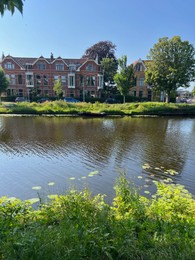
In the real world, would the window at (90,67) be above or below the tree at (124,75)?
above

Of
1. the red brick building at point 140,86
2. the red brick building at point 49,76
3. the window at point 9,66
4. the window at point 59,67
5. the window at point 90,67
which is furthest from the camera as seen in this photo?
the red brick building at point 140,86

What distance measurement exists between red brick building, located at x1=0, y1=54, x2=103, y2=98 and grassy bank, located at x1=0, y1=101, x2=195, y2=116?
1573 centimetres

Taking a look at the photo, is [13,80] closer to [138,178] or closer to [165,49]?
[165,49]

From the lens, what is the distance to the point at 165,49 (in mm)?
31562

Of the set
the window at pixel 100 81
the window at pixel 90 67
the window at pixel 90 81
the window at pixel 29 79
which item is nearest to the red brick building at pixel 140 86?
the window at pixel 100 81

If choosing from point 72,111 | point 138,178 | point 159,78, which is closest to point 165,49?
point 159,78

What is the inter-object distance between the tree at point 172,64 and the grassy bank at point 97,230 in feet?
101

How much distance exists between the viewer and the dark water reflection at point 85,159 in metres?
5.97

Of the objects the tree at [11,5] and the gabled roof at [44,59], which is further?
the gabled roof at [44,59]

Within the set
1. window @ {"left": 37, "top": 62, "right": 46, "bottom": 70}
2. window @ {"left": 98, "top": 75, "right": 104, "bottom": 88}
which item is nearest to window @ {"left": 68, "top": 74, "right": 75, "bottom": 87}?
window @ {"left": 98, "top": 75, "right": 104, "bottom": 88}

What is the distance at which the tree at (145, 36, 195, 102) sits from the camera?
30766 mm

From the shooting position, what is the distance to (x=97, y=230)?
9.59ft

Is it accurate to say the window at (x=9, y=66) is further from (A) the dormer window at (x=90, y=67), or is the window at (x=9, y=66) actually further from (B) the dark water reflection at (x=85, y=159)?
(B) the dark water reflection at (x=85, y=159)

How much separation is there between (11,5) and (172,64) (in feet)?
110
